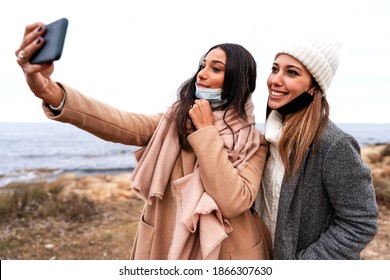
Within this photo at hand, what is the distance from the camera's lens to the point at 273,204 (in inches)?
80.5

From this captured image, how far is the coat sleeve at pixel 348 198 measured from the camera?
6.15ft

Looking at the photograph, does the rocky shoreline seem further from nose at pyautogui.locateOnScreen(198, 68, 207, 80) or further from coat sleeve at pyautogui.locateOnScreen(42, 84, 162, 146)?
nose at pyautogui.locateOnScreen(198, 68, 207, 80)

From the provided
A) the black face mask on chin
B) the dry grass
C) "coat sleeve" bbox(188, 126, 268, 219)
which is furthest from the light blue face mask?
the dry grass

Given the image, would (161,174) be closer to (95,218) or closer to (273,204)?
(273,204)

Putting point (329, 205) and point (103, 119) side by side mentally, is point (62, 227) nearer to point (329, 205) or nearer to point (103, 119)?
point (103, 119)

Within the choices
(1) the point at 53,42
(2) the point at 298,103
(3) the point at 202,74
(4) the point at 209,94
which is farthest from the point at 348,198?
(1) the point at 53,42

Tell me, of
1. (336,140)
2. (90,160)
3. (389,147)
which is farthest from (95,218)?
(90,160)

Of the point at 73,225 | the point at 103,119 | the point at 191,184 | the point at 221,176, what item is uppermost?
the point at 103,119

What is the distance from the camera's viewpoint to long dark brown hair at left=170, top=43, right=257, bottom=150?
2020 mm

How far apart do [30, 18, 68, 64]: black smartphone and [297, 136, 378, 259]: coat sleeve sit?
1.40 m

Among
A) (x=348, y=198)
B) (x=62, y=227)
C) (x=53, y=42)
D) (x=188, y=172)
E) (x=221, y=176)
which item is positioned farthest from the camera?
(x=62, y=227)

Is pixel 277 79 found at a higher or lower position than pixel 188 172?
higher

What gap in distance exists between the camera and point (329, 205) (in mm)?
2049

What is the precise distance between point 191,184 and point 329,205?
0.81 m
